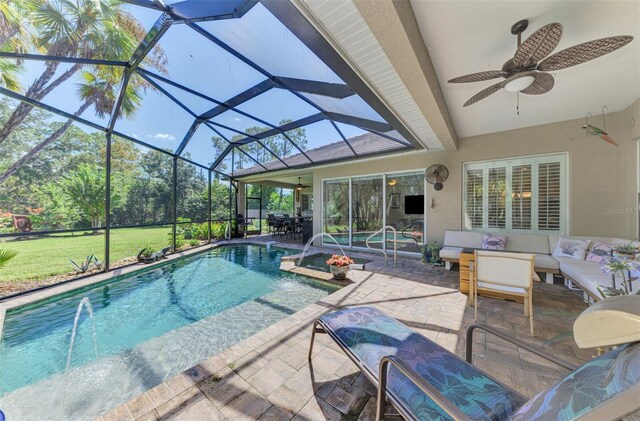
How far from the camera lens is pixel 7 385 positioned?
2211 mm

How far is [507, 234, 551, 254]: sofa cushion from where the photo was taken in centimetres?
497

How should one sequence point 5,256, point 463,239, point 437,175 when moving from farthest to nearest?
point 437,175 → point 463,239 → point 5,256

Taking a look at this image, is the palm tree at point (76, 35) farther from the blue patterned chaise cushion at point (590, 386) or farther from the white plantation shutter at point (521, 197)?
the white plantation shutter at point (521, 197)

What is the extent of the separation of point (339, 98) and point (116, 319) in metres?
5.22

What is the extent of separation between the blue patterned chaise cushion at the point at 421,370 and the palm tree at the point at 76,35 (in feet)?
17.9

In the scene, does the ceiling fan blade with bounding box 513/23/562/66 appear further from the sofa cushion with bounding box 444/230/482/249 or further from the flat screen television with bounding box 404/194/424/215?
the flat screen television with bounding box 404/194/424/215

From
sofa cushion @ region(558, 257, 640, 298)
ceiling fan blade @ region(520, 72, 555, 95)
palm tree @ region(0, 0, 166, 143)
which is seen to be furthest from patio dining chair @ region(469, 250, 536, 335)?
palm tree @ region(0, 0, 166, 143)

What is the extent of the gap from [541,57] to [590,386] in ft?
9.87

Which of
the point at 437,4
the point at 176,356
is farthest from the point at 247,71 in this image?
the point at 176,356

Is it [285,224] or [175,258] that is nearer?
[175,258]

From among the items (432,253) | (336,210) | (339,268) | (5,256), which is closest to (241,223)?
(336,210)

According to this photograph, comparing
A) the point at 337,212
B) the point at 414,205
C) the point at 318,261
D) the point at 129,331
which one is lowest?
the point at 129,331

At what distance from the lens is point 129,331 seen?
317 centimetres

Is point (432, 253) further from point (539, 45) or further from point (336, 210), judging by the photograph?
point (539, 45)
